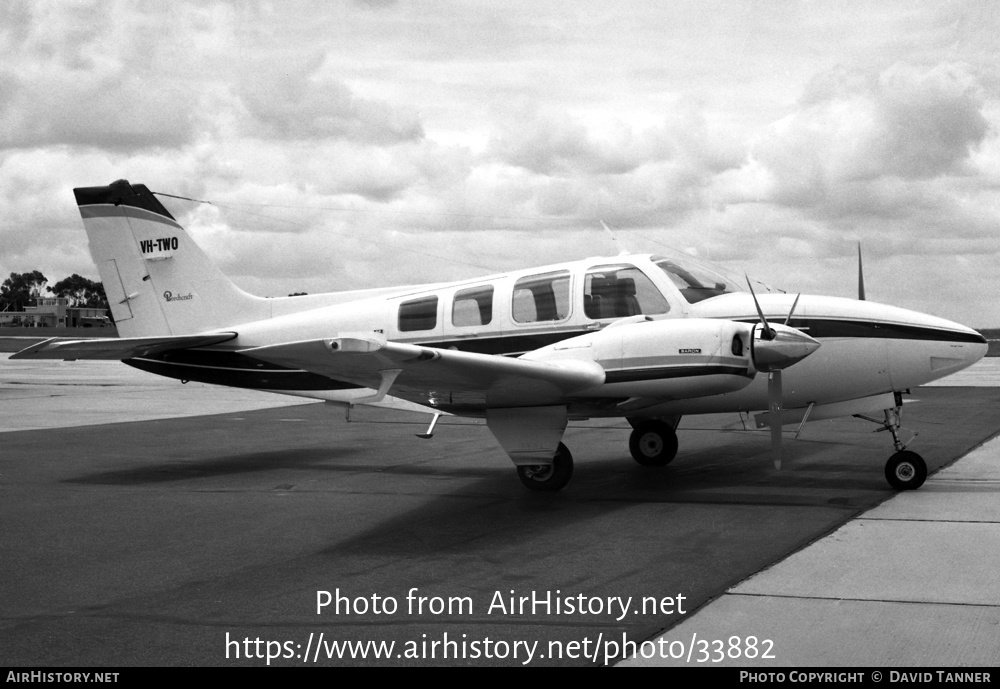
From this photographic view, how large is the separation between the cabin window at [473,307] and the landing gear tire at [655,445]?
266 cm

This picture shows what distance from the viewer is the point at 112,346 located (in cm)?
1068

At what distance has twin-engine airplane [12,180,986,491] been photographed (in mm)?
9031

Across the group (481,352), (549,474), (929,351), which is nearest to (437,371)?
(549,474)

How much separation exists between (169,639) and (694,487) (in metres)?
6.53

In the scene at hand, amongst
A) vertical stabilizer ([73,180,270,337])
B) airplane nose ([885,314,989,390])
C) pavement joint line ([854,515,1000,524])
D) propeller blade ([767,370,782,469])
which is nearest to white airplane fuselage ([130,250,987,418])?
airplane nose ([885,314,989,390])

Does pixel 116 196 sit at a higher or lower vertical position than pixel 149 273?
higher

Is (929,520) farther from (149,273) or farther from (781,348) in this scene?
(149,273)

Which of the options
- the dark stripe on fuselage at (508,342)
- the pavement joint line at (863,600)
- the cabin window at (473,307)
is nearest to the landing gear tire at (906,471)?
the dark stripe on fuselage at (508,342)

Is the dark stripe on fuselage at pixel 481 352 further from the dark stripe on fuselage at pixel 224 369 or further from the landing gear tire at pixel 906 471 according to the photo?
the landing gear tire at pixel 906 471

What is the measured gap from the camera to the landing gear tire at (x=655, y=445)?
11836 mm

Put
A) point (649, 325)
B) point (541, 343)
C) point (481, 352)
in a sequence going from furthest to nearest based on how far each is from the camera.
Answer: point (481, 352), point (541, 343), point (649, 325)

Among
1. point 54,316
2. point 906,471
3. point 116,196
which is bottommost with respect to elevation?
point 906,471

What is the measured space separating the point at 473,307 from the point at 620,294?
1.88 meters

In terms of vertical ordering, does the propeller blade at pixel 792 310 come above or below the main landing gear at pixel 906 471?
above
